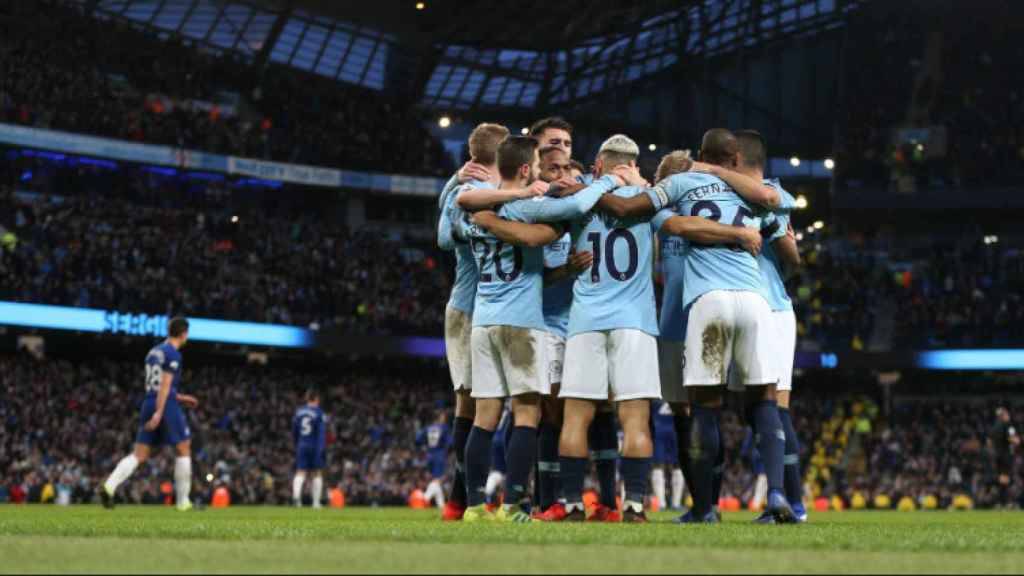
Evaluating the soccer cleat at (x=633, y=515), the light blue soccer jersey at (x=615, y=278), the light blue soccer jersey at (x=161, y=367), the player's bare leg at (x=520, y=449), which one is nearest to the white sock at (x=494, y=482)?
the light blue soccer jersey at (x=161, y=367)

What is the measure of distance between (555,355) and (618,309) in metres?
1.16

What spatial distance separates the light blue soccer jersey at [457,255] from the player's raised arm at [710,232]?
1.92m

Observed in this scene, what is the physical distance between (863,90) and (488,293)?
4998cm

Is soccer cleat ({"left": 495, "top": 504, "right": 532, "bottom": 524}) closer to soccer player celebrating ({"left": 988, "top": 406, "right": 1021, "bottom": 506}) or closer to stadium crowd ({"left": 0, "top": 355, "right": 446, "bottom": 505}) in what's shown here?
stadium crowd ({"left": 0, "top": 355, "right": 446, "bottom": 505})

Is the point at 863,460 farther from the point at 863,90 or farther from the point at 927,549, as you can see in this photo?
the point at 927,549

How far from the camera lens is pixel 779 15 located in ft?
186

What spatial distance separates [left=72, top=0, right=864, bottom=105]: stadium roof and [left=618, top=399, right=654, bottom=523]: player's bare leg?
42039mm

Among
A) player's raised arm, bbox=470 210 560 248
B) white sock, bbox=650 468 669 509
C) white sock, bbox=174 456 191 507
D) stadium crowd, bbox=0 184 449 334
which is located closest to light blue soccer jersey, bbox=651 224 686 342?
player's raised arm, bbox=470 210 560 248

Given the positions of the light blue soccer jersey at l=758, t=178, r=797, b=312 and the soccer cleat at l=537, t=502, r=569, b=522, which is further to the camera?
the light blue soccer jersey at l=758, t=178, r=797, b=312

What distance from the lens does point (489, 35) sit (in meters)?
55.0

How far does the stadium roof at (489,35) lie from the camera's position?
5250 cm

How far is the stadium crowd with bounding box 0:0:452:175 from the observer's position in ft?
150

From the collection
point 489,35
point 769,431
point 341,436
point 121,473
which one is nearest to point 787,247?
point 769,431

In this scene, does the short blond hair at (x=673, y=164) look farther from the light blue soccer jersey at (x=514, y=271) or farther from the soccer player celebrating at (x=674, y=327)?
the light blue soccer jersey at (x=514, y=271)
